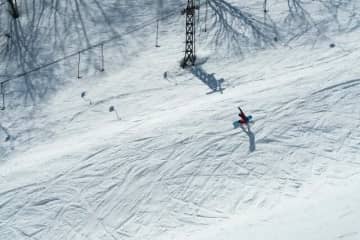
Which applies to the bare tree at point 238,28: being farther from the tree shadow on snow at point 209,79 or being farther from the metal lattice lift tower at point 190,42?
the tree shadow on snow at point 209,79

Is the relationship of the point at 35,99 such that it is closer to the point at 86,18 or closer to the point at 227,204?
the point at 86,18

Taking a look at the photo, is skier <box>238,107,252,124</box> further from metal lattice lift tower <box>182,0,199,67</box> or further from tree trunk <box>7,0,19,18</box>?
tree trunk <box>7,0,19,18</box>

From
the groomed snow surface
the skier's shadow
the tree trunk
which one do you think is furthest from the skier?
the tree trunk

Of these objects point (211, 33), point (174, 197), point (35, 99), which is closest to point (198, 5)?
point (211, 33)

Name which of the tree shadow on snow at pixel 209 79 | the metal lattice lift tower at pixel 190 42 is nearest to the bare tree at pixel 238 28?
the metal lattice lift tower at pixel 190 42

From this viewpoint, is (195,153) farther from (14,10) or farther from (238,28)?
(14,10)
